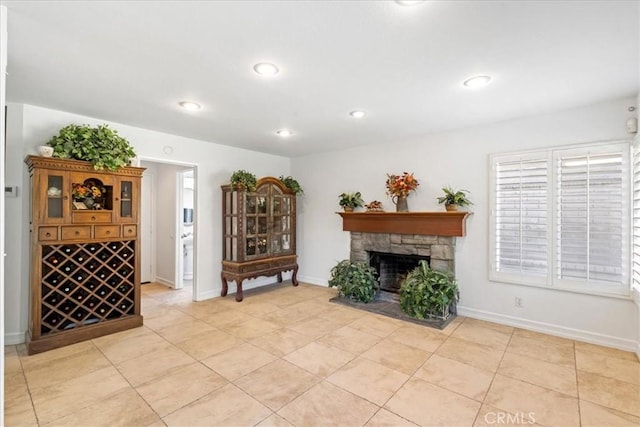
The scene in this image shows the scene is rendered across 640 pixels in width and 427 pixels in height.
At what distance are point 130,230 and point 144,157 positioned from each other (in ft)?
3.45

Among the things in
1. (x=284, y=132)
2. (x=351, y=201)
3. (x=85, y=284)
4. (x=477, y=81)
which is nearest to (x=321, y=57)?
(x=477, y=81)

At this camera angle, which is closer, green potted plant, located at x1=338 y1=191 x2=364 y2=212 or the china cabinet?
the china cabinet

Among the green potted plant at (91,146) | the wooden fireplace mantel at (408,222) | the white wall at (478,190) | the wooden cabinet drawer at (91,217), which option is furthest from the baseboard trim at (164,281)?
the wooden fireplace mantel at (408,222)

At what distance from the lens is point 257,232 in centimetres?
488

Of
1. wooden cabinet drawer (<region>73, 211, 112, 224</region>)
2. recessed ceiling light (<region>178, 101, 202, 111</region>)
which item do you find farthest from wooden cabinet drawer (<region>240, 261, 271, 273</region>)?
recessed ceiling light (<region>178, 101, 202, 111</region>)

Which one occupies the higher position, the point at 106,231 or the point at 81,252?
the point at 106,231

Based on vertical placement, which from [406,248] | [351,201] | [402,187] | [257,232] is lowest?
Result: [406,248]

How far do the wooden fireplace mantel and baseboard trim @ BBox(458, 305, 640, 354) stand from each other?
1031mm

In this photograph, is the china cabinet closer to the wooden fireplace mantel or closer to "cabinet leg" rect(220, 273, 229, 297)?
"cabinet leg" rect(220, 273, 229, 297)

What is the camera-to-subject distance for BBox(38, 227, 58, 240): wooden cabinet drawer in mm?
2932

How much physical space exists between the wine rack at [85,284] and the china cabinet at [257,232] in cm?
143

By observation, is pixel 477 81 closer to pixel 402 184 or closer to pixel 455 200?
pixel 455 200

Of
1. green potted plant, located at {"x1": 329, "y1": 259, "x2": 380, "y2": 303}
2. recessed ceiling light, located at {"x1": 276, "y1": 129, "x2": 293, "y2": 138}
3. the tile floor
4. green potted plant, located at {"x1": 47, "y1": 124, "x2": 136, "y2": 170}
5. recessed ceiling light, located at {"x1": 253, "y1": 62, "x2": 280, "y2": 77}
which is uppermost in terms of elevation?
recessed ceiling light, located at {"x1": 276, "y1": 129, "x2": 293, "y2": 138}

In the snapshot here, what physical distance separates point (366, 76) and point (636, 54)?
1839mm
